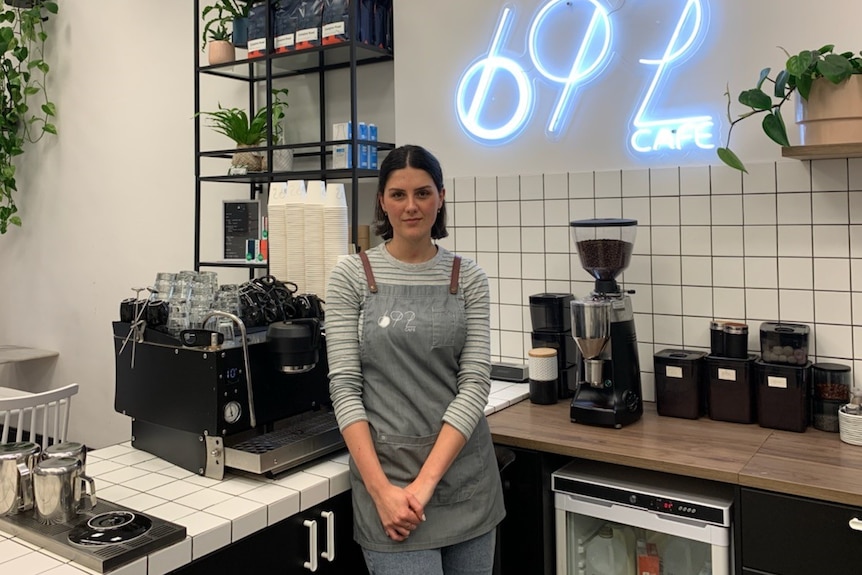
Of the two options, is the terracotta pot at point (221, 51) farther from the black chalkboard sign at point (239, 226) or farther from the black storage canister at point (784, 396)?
the black storage canister at point (784, 396)

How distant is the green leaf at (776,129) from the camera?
209 cm

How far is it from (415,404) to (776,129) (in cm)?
132

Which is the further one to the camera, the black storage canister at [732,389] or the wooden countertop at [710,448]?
the black storage canister at [732,389]

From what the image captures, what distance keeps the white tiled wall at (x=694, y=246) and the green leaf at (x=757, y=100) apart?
0.27m

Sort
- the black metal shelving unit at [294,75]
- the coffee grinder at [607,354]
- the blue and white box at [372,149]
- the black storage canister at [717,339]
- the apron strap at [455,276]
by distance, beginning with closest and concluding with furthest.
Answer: the apron strap at [455,276]
the coffee grinder at [607,354]
the black storage canister at [717,339]
the black metal shelving unit at [294,75]
the blue and white box at [372,149]

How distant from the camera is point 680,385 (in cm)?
232

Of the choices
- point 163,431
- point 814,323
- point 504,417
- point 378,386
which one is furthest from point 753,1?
point 163,431

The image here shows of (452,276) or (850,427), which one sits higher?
(452,276)

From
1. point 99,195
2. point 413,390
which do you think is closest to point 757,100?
point 413,390

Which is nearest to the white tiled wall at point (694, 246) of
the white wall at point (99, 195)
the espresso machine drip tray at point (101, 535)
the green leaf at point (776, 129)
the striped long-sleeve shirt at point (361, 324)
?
the green leaf at point (776, 129)

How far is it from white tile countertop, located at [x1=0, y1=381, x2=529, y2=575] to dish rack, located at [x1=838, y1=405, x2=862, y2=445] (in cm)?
137

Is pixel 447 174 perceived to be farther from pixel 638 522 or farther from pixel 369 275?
pixel 638 522

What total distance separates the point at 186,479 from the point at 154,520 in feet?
0.99

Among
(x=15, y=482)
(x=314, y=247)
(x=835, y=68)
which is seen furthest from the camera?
(x=314, y=247)
